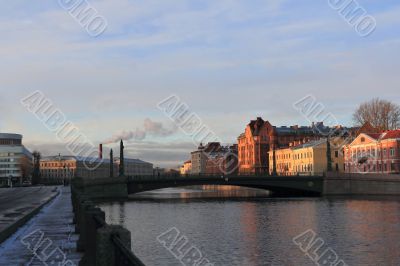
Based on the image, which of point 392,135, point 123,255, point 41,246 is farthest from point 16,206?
point 392,135

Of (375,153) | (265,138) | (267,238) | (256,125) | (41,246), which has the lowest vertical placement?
(267,238)

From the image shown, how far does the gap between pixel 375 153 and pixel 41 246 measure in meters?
108

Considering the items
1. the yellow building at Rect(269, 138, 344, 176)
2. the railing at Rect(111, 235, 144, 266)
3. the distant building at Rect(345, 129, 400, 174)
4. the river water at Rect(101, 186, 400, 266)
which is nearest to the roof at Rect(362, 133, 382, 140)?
the distant building at Rect(345, 129, 400, 174)

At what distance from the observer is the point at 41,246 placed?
19078mm

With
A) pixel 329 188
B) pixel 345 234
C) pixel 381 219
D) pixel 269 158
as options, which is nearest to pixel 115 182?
pixel 329 188

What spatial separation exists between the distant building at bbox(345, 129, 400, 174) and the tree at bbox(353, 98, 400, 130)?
720 centimetres

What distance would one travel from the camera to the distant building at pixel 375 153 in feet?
365

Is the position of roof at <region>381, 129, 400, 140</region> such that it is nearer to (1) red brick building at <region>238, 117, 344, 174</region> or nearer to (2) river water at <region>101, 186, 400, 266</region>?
(2) river water at <region>101, 186, 400, 266</region>

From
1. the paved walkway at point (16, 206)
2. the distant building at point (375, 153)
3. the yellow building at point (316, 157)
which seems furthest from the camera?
the yellow building at point (316, 157)

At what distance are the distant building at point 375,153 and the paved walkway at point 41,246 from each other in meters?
94.5

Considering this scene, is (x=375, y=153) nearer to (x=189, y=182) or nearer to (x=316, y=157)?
(x=316, y=157)

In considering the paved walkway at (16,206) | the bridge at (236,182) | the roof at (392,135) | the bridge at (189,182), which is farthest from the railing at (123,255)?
the roof at (392,135)

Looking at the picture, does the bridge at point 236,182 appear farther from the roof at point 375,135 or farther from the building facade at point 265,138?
the building facade at point 265,138

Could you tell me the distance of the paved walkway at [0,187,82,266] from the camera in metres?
16.4
